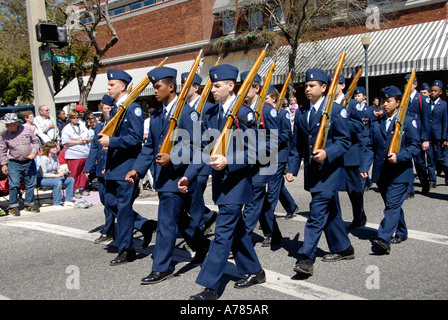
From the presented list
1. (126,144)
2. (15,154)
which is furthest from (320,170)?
(15,154)

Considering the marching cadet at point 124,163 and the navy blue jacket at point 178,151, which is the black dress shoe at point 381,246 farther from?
the marching cadet at point 124,163

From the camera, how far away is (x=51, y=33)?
11195mm

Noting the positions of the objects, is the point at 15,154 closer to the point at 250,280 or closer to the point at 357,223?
the point at 250,280

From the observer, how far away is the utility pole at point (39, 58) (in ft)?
37.0

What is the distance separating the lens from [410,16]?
18.6 metres

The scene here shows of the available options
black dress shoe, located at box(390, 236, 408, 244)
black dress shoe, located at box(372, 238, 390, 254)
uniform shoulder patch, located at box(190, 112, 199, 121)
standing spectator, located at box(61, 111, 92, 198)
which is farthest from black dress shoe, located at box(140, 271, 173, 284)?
standing spectator, located at box(61, 111, 92, 198)

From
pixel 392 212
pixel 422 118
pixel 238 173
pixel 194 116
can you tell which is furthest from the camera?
pixel 422 118

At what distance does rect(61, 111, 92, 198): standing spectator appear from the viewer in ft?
35.6

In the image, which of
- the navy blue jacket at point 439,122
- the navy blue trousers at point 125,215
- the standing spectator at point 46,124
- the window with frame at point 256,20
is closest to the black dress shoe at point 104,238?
the navy blue trousers at point 125,215

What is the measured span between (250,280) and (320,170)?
55.2 inches

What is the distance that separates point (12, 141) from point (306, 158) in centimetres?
611

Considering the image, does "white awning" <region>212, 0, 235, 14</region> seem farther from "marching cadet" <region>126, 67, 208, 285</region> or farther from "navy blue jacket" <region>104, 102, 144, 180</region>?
"marching cadet" <region>126, 67, 208, 285</region>

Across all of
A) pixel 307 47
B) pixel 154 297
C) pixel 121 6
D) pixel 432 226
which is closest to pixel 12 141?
pixel 154 297

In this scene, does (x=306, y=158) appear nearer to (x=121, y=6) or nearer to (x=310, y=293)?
(x=310, y=293)
